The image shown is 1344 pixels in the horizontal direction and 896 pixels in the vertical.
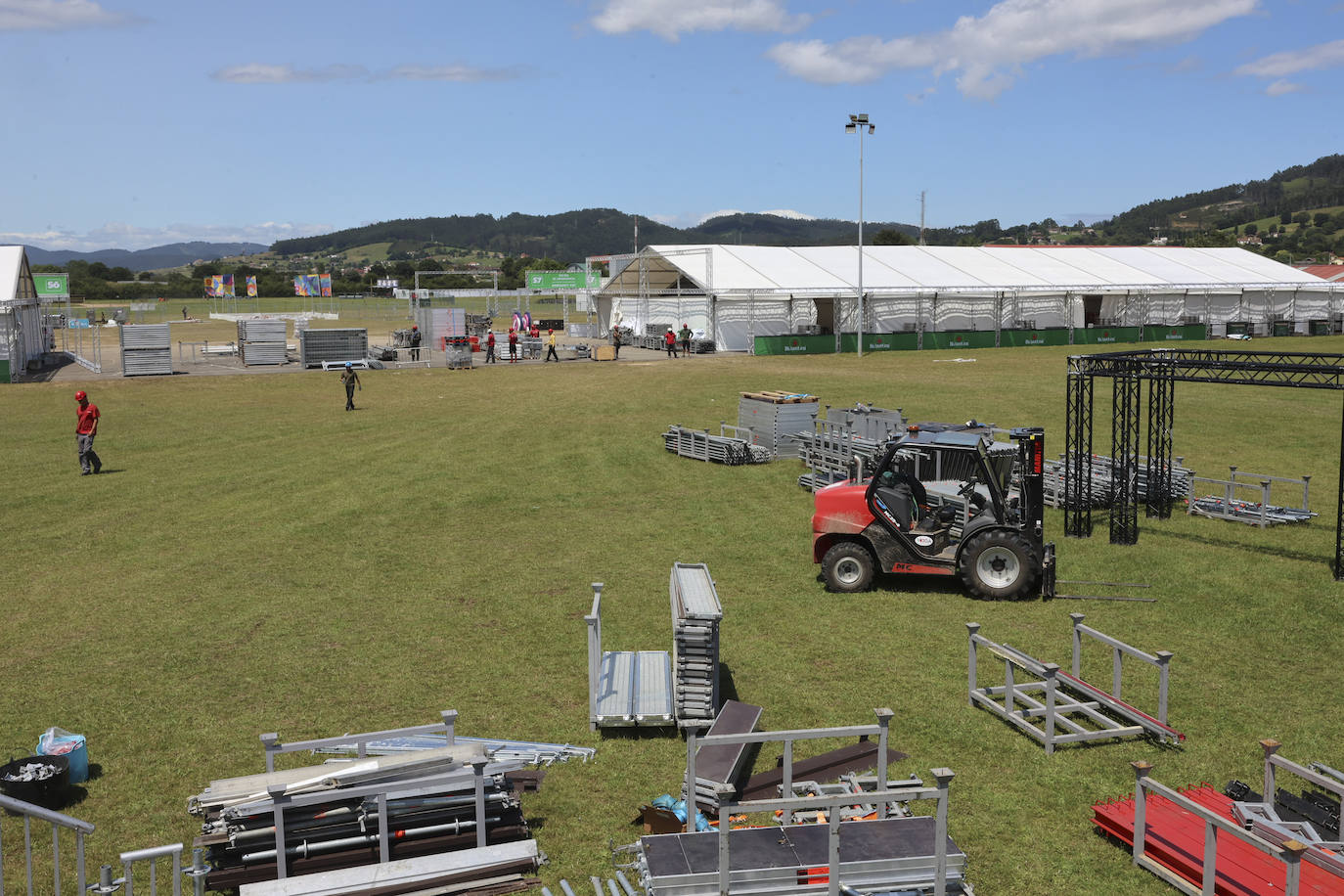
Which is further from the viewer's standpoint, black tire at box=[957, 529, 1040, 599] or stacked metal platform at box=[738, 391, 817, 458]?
stacked metal platform at box=[738, 391, 817, 458]

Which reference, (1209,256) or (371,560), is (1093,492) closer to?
(371,560)

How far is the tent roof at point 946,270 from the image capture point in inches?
2157

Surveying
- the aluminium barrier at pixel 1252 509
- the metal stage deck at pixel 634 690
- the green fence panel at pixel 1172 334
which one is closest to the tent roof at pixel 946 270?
the green fence panel at pixel 1172 334

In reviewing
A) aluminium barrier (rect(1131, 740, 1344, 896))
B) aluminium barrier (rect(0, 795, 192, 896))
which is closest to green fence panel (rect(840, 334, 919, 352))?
aluminium barrier (rect(1131, 740, 1344, 896))

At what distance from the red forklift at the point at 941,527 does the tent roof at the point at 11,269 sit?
39014 mm

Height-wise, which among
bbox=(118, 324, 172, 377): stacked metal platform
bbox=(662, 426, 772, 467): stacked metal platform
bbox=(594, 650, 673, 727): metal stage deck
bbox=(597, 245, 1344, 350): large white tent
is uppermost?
bbox=(597, 245, 1344, 350): large white tent

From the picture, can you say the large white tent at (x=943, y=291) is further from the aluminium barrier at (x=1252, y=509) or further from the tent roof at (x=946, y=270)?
the aluminium barrier at (x=1252, y=509)

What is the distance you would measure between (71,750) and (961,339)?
174ft

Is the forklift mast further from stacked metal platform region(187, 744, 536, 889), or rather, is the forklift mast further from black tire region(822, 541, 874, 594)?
stacked metal platform region(187, 744, 536, 889)

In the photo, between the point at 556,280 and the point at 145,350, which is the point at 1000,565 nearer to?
the point at 145,350

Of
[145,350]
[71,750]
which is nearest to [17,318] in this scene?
[145,350]

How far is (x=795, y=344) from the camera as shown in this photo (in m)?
52.2

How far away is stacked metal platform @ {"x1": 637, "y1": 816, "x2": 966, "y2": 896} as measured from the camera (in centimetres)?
644

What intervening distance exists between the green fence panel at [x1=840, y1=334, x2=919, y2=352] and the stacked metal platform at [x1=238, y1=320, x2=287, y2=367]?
92.1 ft
